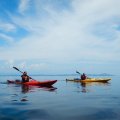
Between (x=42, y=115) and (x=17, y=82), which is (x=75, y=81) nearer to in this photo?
(x=17, y=82)

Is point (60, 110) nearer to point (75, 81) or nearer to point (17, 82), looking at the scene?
point (17, 82)

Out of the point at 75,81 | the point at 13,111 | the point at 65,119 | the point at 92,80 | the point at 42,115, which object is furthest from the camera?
the point at 75,81

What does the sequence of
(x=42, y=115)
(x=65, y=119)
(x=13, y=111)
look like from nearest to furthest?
(x=65, y=119)
(x=42, y=115)
(x=13, y=111)

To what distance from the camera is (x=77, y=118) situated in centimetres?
1532

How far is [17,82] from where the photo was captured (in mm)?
48562

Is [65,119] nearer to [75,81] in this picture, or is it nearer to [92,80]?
[92,80]

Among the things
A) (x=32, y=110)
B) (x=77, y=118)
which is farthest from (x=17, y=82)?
(x=77, y=118)

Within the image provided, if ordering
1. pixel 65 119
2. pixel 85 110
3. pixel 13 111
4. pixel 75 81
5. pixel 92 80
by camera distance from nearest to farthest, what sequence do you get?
pixel 65 119 < pixel 13 111 < pixel 85 110 < pixel 92 80 < pixel 75 81

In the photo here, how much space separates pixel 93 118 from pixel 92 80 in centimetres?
4154

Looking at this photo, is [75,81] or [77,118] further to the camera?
[75,81]

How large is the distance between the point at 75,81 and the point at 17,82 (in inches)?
682

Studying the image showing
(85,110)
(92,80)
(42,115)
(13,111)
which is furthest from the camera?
(92,80)

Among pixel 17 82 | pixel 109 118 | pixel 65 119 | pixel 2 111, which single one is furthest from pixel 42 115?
pixel 17 82

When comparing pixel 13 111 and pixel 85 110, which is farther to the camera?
pixel 85 110
